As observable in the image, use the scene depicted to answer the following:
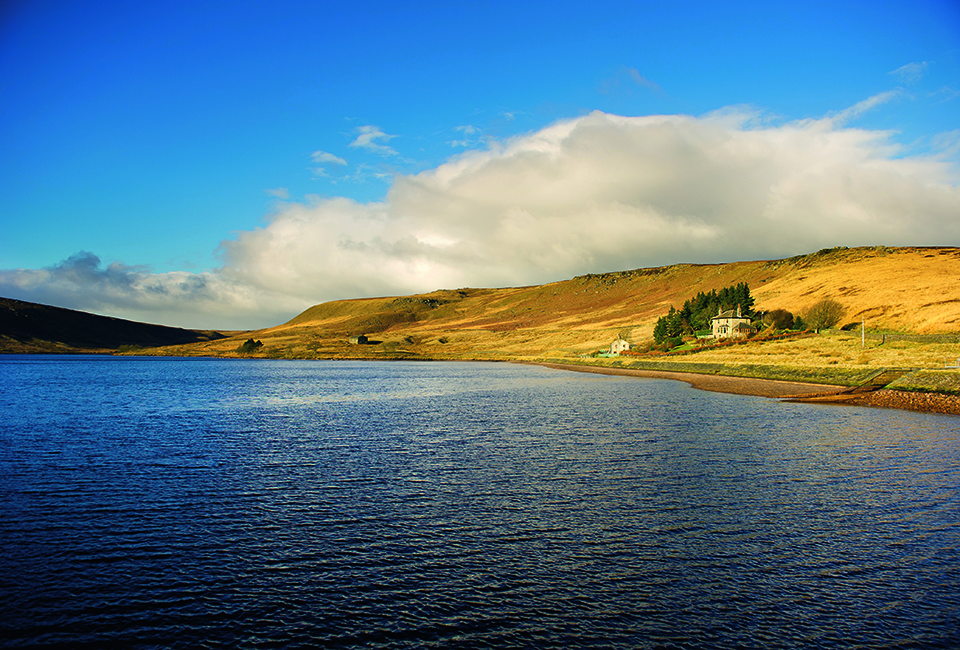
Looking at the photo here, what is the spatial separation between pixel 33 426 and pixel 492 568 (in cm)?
4026

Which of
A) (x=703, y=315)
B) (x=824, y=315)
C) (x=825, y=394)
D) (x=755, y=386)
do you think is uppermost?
(x=703, y=315)

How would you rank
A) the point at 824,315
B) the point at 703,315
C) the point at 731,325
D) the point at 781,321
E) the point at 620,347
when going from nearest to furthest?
the point at 781,321 < the point at 824,315 < the point at 731,325 < the point at 703,315 < the point at 620,347

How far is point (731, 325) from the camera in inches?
4690

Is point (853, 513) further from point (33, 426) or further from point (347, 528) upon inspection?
point (33, 426)

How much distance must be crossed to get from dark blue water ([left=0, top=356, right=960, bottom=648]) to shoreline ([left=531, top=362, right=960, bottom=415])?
15.2 metres

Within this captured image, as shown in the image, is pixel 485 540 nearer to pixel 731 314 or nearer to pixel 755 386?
pixel 755 386

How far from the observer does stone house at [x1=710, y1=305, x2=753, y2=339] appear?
117 m

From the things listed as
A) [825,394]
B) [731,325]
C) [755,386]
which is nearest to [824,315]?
[731,325]

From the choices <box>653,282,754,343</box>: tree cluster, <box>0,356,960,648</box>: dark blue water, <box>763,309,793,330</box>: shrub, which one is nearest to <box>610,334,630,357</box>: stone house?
<box>653,282,754,343</box>: tree cluster

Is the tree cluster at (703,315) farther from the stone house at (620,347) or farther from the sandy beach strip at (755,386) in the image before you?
the sandy beach strip at (755,386)

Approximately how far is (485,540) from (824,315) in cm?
12638

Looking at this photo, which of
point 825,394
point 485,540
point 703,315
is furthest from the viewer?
point 703,315

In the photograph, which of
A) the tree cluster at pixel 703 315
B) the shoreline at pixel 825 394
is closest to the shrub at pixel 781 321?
the tree cluster at pixel 703 315

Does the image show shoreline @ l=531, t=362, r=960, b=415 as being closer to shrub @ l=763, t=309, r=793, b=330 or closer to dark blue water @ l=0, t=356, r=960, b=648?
dark blue water @ l=0, t=356, r=960, b=648
